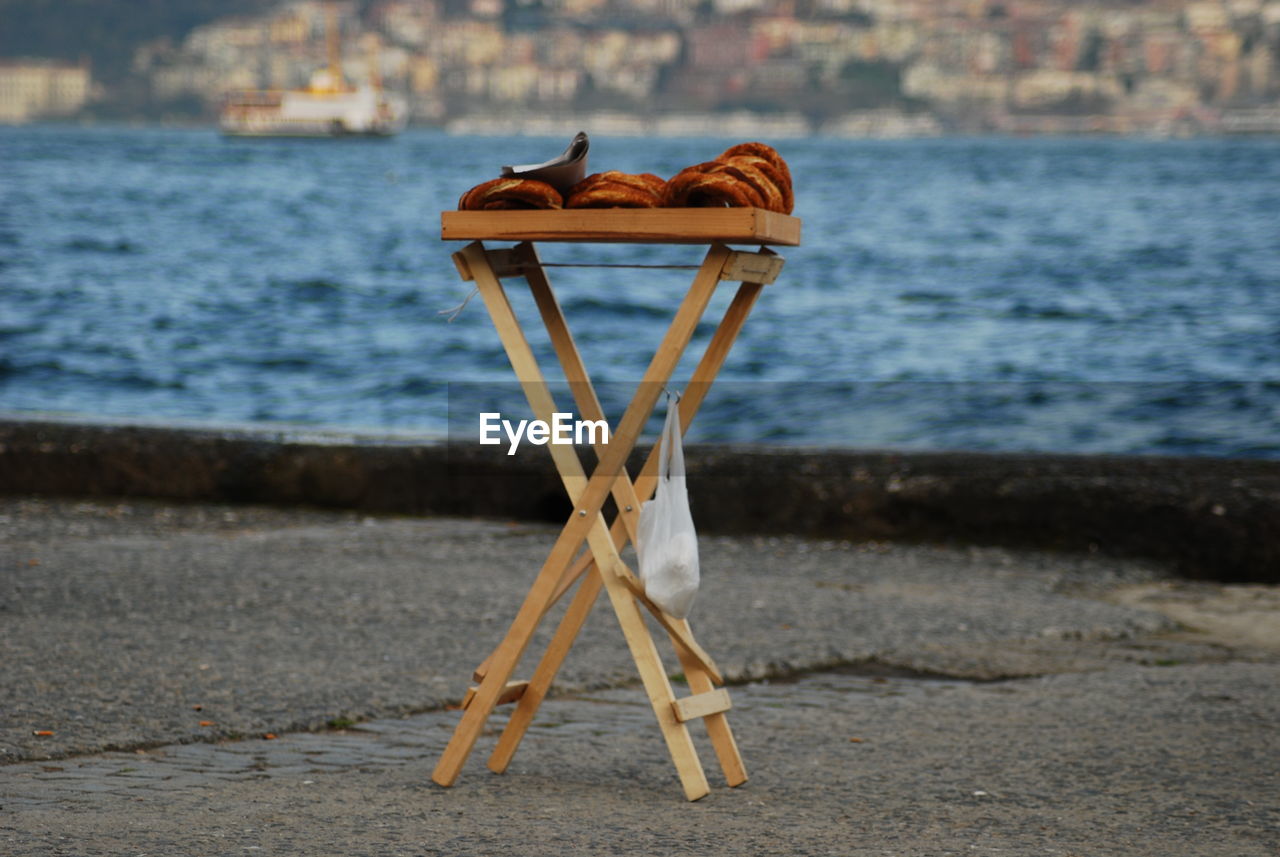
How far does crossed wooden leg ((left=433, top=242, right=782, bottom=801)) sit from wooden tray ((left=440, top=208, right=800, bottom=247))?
8cm

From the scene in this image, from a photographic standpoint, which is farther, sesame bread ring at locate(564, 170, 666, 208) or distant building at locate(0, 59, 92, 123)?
distant building at locate(0, 59, 92, 123)

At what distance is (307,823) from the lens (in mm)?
3869

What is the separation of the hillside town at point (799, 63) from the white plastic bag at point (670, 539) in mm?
128998

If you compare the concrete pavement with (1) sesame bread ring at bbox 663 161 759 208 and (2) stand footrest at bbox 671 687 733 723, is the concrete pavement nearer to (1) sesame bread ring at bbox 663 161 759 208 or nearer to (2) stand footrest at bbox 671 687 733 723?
(2) stand footrest at bbox 671 687 733 723

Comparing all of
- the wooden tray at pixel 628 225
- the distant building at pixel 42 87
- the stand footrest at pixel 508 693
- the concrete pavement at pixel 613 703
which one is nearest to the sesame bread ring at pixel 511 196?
the wooden tray at pixel 628 225

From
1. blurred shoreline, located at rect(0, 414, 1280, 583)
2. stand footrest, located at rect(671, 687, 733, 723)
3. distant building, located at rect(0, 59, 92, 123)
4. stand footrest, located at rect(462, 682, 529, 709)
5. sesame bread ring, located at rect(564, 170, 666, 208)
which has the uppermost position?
sesame bread ring, located at rect(564, 170, 666, 208)

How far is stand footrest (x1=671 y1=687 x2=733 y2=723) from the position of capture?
4211mm

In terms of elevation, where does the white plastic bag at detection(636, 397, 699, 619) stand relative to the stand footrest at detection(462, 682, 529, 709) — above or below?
above

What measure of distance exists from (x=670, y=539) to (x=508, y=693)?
0.65m

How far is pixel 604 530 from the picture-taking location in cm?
419

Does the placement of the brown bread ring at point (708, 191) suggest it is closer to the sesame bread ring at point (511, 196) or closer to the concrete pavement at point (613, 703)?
the sesame bread ring at point (511, 196)

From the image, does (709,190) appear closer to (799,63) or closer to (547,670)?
(547,670)

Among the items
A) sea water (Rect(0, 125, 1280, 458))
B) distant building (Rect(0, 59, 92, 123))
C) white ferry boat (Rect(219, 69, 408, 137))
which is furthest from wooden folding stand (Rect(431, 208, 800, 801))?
distant building (Rect(0, 59, 92, 123))

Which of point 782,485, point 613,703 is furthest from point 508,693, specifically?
point 782,485
